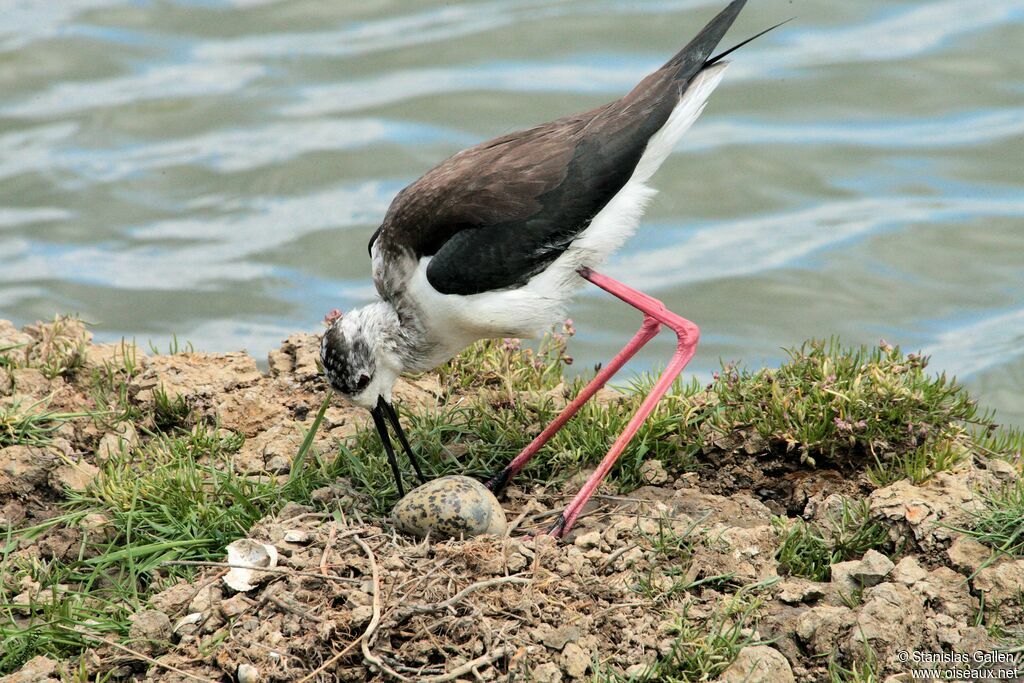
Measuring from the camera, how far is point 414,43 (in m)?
13.5

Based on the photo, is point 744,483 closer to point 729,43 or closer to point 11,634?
point 11,634

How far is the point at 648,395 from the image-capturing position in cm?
575

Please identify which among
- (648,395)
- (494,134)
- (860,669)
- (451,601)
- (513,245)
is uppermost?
(513,245)

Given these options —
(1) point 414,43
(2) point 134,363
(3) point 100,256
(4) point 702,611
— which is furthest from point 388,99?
(4) point 702,611

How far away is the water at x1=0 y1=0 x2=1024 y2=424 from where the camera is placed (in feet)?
32.8

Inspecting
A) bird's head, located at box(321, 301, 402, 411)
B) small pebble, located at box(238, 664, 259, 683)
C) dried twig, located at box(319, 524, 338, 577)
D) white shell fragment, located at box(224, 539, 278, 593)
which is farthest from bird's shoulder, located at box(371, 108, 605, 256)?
small pebble, located at box(238, 664, 259, 683)

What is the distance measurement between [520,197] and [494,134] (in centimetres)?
661

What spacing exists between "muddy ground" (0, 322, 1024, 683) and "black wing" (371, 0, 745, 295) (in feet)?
3.88

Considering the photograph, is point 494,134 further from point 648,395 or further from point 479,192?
point 648,395

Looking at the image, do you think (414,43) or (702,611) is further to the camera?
(414,43)

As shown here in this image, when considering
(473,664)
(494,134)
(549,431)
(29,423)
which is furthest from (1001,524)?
(494,134)

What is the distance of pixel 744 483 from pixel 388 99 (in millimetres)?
8377

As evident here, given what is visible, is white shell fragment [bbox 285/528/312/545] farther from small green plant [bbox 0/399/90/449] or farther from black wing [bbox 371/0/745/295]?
small green plant [bbox 0/399/90/449]

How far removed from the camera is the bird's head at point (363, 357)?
218 inches
